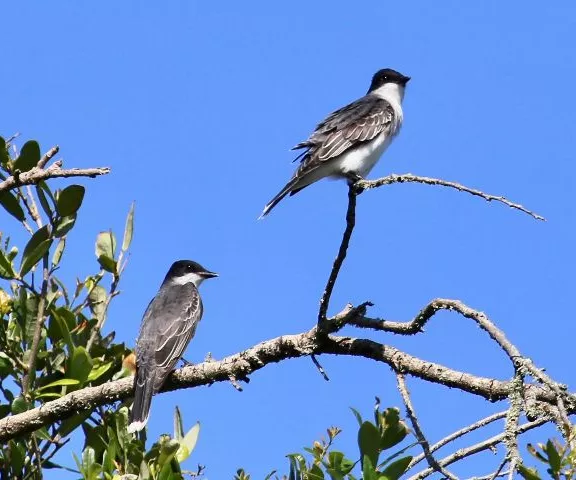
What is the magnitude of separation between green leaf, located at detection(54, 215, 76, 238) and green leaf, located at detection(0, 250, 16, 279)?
0.94 feet

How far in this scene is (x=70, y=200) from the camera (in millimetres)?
5199

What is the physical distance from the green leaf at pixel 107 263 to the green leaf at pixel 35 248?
39cm

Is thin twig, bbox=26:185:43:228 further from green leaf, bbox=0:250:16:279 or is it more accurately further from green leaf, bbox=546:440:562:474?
green leaf, bbox=546:440:562:474

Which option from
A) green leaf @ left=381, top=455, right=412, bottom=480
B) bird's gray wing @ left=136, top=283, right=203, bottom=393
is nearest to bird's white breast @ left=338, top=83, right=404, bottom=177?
bird's gray wing @ left=136, top=283, right=203, bottom=393

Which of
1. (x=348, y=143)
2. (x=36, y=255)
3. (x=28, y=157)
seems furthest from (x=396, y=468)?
(x=348, y=143)

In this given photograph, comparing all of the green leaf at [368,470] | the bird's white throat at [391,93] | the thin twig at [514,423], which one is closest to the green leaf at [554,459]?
the thin twig at [514,423]

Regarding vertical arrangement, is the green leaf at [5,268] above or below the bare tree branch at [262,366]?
above

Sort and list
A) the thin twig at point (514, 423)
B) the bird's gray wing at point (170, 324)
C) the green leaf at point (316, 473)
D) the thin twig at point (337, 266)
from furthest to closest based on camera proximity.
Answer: the bird's gray wing at point (170, 324) → the thin twig at point (337, 266) → the green leaf at point (316, 473) → the thin twig at point (514, 423)

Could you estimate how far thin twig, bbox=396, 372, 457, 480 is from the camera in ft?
11.8

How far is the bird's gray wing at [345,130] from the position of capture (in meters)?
8.32

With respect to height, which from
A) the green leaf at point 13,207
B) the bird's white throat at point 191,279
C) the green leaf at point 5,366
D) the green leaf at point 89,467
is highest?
the bird's white throat at point 191,279

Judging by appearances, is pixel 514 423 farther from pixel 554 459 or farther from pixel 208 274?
pixel 208 274

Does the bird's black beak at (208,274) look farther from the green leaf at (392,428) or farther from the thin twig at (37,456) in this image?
the green leaf at (392,428)

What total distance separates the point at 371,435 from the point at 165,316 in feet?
13.3
